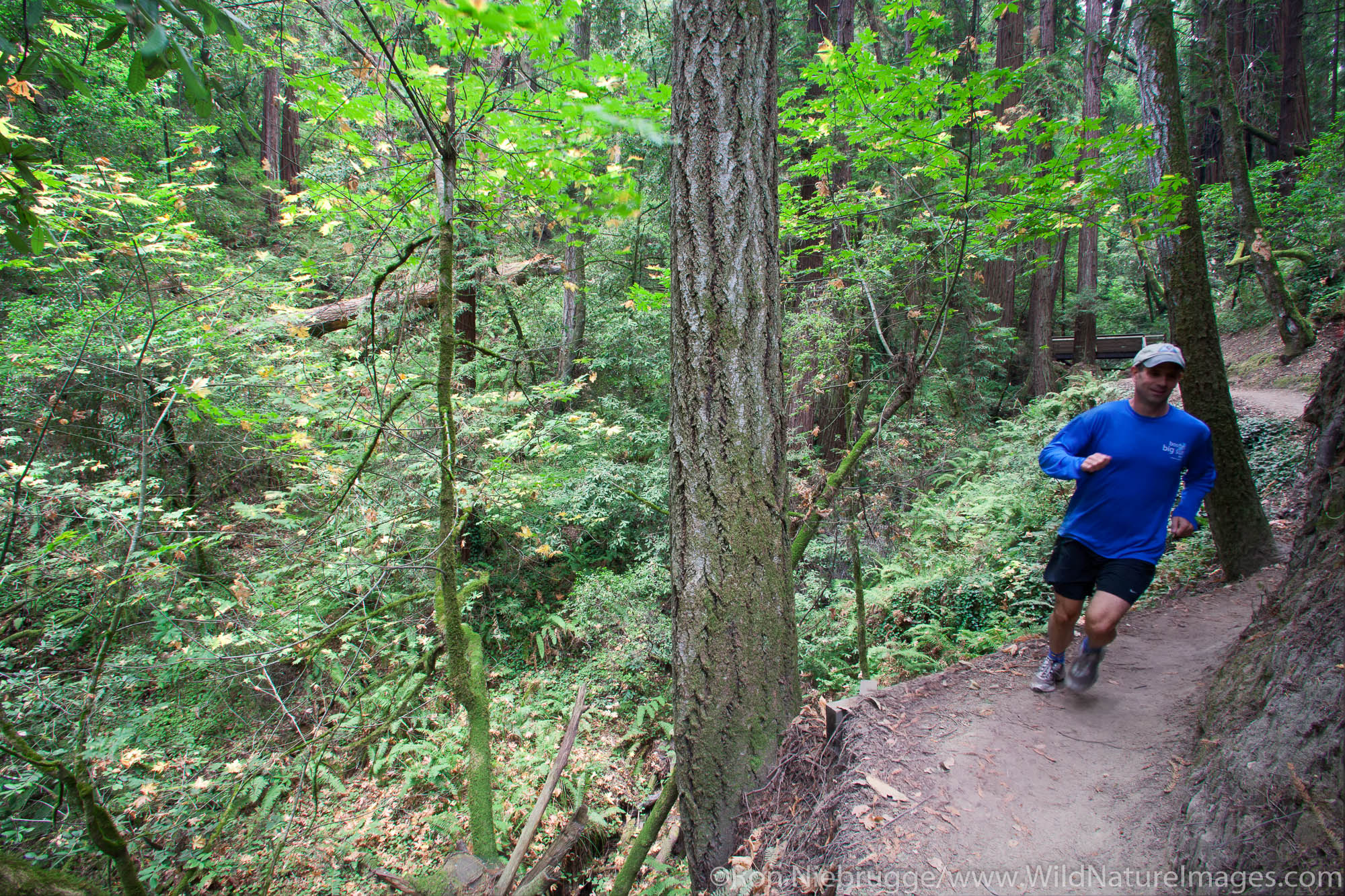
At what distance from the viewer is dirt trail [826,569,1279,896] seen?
239 cm

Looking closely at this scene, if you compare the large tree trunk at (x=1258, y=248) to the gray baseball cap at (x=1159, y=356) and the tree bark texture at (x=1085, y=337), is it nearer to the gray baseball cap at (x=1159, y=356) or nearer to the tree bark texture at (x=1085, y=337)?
the tree bark texture at (x=1085, y=337)

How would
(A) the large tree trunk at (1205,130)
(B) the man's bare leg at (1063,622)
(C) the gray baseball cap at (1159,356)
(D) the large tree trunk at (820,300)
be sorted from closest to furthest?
1. (C) the gray baseball cap at (1159,356)
2. (B) the man's bare leg at (1063,622)
3. (D) the large tree trunk at (820,300)
4. (A) the large tree trunk at (1205,130)

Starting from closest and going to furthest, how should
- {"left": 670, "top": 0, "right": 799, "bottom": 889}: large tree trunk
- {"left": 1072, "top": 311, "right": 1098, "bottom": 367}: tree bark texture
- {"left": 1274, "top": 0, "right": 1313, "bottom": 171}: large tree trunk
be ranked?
{"left": 670, "top": 0, "right": 799, "bottom": 889}: large tree trunk → {"left": 1072, "top": 311, "right": 1098, "bottom": 367}: tree bark texture → {"left": 1274, "top": 0, "right": 1313, "bottom": 171}: large tree trunk

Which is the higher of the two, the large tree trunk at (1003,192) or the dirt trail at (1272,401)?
the large tree trunk at (1003,192)

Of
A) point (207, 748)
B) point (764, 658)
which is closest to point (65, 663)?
point (207, 748)

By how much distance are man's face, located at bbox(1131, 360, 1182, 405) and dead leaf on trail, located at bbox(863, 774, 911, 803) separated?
98.1 inches

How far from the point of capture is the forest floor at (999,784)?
2398 millimetres

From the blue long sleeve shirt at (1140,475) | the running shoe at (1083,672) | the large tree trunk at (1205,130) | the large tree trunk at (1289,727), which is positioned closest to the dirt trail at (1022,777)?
the running shoe at (1083,672)

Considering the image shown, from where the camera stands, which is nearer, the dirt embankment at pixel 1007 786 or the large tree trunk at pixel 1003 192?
the dirt embankment at pixel 1007 786

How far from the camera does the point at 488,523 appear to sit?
8078 mm

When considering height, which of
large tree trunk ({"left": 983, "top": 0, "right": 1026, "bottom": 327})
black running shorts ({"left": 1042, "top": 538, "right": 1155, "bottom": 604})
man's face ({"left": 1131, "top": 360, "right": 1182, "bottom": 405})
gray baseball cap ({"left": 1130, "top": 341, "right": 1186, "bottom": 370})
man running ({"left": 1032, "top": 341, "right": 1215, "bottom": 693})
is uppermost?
large tree trunk ({"left": 983, "top": 0, "right": 1026, "bottom": 327})

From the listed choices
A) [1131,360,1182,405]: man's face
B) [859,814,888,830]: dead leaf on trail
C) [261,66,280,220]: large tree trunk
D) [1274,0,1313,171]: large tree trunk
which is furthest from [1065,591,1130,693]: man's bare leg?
[1274,0,1313,171]: large tree trunk

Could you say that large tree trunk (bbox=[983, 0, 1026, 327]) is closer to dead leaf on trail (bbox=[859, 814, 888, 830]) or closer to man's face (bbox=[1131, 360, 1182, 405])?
man's face (bbox=[1131, 360, 1182, 405])

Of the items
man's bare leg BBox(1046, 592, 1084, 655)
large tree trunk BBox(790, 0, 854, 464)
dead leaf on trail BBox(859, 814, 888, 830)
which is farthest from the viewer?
large tree trunk BBox(790, 0, 854, 464)
